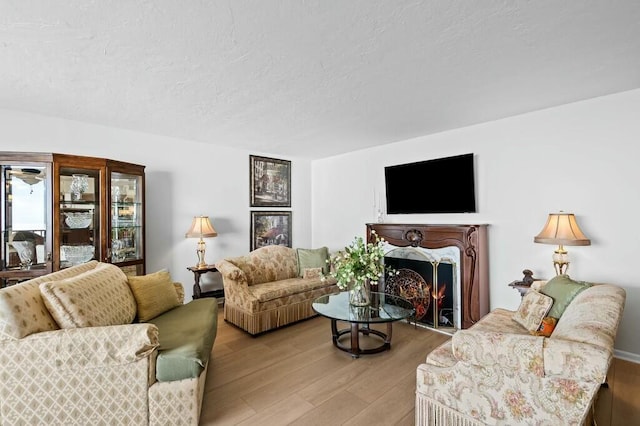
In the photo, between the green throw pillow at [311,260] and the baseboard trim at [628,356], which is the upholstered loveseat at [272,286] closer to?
the green throw pillow at [311,260]

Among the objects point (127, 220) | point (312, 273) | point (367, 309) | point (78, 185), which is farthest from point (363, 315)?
point (78, 185)

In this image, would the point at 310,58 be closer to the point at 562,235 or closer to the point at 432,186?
the point at 432,186

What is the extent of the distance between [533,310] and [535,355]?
1252 mm

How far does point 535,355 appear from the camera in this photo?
→ 136 centimetres

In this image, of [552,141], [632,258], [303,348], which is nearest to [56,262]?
[303,348]

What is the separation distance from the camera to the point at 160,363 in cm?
183

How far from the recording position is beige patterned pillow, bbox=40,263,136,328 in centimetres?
185

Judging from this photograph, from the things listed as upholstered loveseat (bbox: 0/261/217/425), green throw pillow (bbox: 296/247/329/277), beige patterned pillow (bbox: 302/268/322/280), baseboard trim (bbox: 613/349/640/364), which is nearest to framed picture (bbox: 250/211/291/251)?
green throw pillow (bbox: 296/247/329/277)

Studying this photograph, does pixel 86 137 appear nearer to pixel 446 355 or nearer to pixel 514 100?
pixel 446 355

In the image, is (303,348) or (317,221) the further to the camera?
(317,221)

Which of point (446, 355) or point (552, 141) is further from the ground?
point (552, 141)

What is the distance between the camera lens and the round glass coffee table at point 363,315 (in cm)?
269

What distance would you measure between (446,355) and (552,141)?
8.37 ft

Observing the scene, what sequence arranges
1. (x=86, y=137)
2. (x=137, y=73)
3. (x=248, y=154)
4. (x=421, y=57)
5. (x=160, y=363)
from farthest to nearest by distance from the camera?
(x=248, y=154)
(x=86, y=137)
(x=137, y=73)
(x=421, y=57)
(x=160, y=363)
